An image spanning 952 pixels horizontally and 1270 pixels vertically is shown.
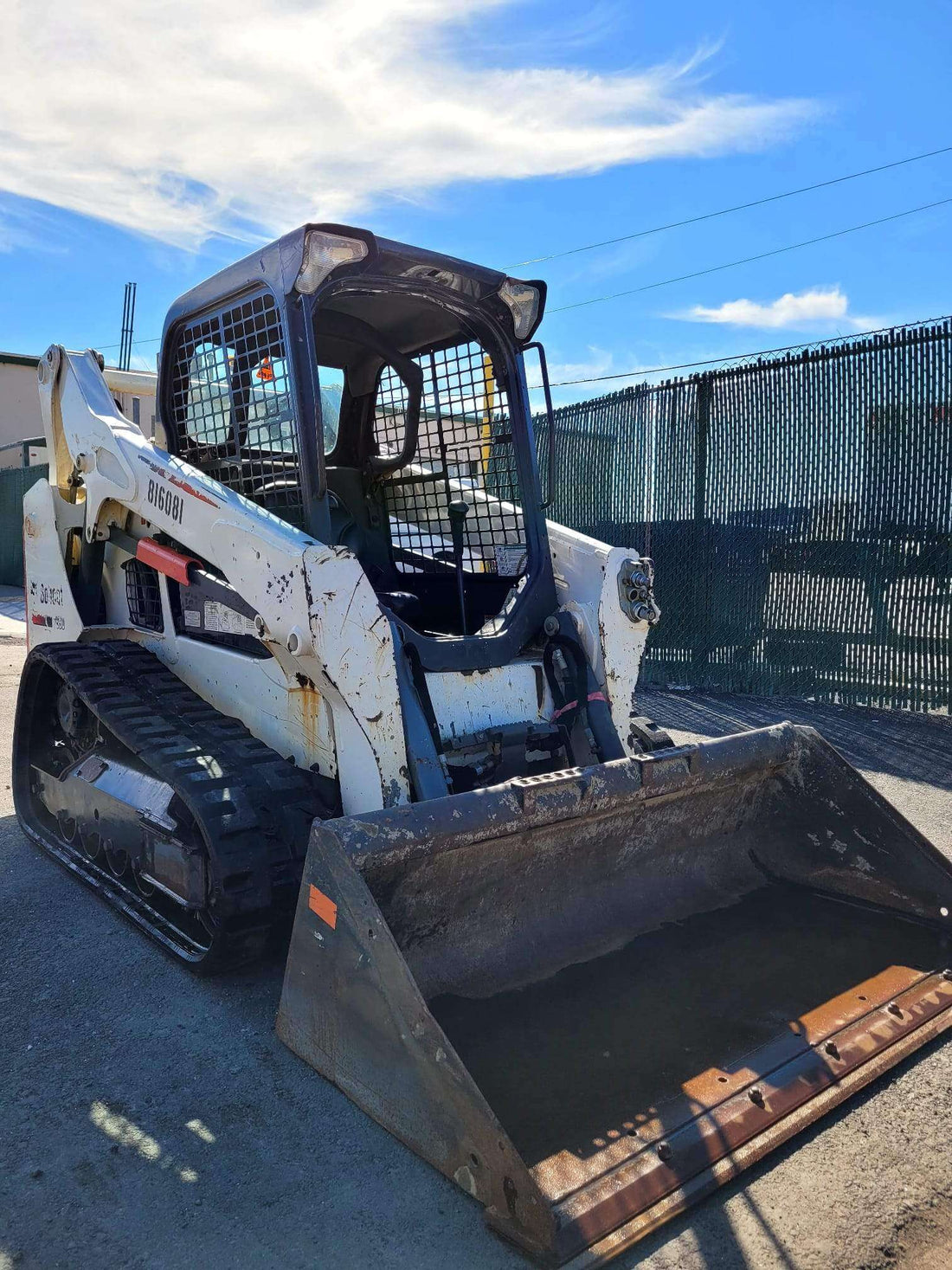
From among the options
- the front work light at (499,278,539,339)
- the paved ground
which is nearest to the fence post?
the front work light at (499,278,539,339)

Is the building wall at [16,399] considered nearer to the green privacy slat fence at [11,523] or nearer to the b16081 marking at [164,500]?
the green privacy slat fence at [11,523]

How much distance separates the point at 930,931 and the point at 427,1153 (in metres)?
1.91

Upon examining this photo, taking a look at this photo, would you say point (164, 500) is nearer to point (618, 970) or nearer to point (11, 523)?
point (618, 970)

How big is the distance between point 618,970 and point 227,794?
54.9 inches

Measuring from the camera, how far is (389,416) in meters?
5.03

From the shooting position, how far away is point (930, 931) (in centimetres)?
336

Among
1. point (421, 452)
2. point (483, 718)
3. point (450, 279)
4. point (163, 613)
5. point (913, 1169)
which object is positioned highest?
point (450, 279)

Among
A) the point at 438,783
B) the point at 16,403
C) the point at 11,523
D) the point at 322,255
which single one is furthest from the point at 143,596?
the point at 16,403

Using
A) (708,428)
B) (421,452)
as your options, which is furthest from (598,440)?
(421,452)

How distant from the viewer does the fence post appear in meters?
8.64

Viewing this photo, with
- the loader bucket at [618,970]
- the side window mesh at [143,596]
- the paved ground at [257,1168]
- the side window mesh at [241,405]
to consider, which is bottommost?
the paved ground at [257,1168]

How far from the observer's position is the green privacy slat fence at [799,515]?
7324mm

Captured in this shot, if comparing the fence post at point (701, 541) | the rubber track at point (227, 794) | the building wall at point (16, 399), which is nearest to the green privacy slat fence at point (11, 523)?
the building wall at point (16, 399)

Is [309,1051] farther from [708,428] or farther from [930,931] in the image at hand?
[708,428]
